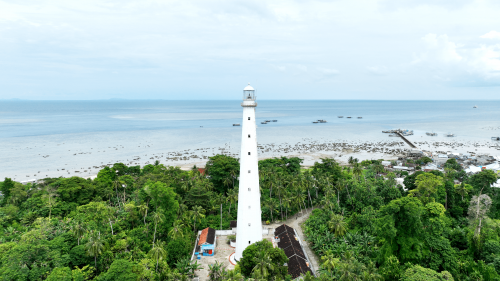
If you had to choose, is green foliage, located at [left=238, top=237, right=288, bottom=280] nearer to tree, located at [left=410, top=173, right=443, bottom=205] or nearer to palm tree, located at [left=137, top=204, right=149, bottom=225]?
palm tree, located at [left=137, top=204, right=149, bottom=225]

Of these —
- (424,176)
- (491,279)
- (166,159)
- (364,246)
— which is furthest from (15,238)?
(166,159)

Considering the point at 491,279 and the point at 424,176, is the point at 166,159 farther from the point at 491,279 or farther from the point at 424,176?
the point at 491,279

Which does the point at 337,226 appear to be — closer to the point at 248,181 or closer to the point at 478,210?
the point at 248,181

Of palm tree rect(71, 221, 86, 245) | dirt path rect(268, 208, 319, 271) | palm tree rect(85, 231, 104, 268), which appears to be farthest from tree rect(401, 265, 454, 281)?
palm tree rect(71, 221, 86, 245)

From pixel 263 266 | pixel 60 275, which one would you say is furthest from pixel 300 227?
pixel 60 275

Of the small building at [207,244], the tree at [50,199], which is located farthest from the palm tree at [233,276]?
the tree at [50,199]
